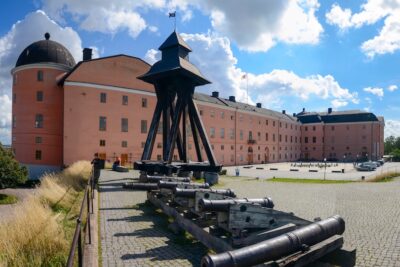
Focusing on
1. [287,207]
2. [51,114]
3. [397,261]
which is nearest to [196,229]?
[397,261]

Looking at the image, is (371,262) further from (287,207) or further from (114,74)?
(114,74)

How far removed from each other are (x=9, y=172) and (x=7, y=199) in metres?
2.61

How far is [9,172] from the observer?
27.9m

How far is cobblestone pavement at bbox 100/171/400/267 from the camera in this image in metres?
5.93

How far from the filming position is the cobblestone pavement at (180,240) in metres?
5.93

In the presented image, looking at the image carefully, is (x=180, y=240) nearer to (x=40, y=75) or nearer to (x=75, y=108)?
(x=75, y=108)

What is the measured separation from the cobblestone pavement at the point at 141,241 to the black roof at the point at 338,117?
7104 cm

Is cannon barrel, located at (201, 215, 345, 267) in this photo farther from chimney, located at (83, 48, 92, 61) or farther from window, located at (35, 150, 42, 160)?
chimney, located at (83, 48, 92, 61)

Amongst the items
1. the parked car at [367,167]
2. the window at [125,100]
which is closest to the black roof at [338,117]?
the parked car at [367,167]

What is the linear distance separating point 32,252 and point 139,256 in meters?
1.77

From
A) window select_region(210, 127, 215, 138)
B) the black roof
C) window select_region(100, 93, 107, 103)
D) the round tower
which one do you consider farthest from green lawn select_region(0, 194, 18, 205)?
the black roof

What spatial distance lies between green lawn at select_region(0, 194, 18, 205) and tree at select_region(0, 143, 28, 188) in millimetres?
977

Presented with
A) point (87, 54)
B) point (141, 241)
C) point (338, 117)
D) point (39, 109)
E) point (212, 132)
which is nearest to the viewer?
point (141, 241)

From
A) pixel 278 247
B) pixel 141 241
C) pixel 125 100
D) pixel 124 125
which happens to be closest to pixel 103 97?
pixel 125 100
